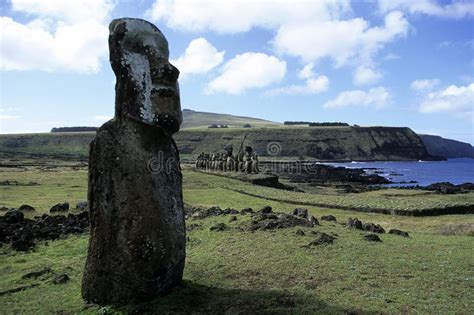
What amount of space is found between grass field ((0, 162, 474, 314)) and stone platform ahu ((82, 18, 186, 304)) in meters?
0.50

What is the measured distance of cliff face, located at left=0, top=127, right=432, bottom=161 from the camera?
6732 inches

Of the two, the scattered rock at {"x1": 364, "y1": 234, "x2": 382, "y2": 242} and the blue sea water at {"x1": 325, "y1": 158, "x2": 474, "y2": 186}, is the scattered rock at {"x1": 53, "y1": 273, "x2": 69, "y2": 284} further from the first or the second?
the blue sea water at {"x1": 325, "y1": 158, "x2": 474, "y2": 186}

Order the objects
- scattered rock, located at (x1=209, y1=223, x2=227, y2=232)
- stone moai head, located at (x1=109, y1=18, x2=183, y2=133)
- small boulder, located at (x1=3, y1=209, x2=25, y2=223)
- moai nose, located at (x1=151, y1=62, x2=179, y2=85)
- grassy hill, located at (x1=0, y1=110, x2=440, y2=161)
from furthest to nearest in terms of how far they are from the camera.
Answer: grassy hill, located at (x1=0, y1=110, x2=440, y2=161), small boulder, located at (x1=3, y1=209, x2=25, y2=223), scattered rock, located at (x1=209, y1=223, x2=227, y2=232), moai nose, located at (x1=151, y1=62, x2=179, y2=85), stone moai head, located at (x1=109, y1=18, x2=183, y2=133)

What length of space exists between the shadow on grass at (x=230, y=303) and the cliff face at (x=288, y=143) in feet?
513

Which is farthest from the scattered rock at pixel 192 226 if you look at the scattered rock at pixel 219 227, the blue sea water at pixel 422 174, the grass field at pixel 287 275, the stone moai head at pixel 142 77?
the blue sea water at pixel 422 174

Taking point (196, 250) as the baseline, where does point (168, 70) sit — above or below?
above

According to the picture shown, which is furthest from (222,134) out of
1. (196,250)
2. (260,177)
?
(196,250)

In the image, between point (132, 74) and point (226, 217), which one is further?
point (226, 217)

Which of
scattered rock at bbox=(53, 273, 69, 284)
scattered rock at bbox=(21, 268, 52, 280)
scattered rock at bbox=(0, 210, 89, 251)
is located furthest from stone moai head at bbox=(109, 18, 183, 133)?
scattered rock at bbox=(0, 210, 89, 251)

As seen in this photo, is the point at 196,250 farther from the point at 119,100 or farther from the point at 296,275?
the point at 119,100

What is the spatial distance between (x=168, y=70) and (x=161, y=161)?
5.52 feet

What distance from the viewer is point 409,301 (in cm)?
769

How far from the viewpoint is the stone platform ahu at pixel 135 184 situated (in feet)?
27.7

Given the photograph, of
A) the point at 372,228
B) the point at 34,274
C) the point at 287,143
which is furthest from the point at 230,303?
the point at 287,143
